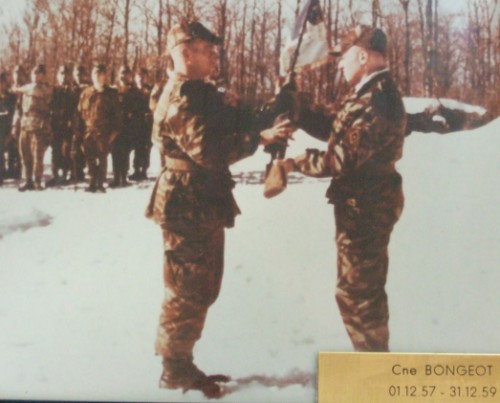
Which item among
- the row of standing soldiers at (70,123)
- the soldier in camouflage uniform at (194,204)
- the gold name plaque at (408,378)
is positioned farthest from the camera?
the row of standing soldiers at (70,123)

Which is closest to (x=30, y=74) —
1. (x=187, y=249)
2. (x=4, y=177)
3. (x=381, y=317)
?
(x=4, y=177)

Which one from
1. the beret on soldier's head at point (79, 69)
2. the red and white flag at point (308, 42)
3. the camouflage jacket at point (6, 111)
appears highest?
the red and white flag at point (308, 42)

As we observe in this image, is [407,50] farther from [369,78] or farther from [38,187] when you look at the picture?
[38,187]

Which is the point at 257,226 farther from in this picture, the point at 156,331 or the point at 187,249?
the point at 156,331

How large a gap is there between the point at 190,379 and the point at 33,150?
1192 mm

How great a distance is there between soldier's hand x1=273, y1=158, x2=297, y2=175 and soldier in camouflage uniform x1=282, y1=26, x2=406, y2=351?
0.5 inches

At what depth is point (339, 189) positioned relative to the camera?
2922 millimetres

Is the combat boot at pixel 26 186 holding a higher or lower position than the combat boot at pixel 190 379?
higher

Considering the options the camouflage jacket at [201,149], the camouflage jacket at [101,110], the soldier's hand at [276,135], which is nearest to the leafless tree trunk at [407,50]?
the soldier's hand at [276,135]

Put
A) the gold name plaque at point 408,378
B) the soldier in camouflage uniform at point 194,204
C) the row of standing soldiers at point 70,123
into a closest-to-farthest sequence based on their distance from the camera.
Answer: the gold name plaque at point 408,378
the soldier in camouflage uniform at point 194,204
the row of standing soldiers at point 70,123

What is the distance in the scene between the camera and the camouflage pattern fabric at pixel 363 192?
2900mm

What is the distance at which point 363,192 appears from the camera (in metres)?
2.92

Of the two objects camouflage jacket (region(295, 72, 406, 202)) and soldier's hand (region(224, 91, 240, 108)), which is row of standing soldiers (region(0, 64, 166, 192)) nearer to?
soldier's hand (region(224, 91, 240, 108))

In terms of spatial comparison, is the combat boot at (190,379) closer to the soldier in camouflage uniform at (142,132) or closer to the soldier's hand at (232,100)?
the soldier in camouflage uniform at (142,132)
